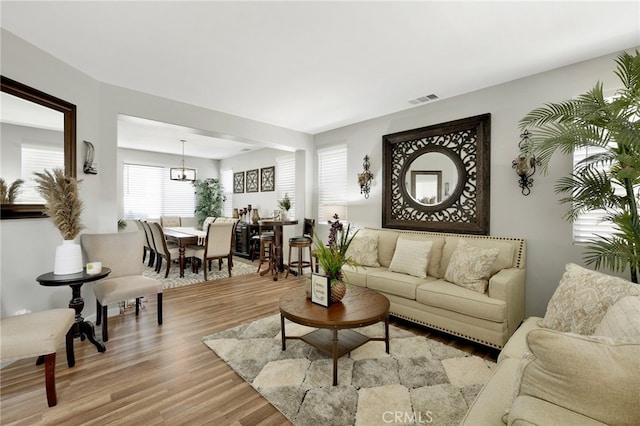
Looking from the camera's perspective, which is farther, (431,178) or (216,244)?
(216,244)

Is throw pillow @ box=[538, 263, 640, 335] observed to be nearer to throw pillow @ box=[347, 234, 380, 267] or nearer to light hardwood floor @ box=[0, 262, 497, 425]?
light hardwood floor @ box=[0, 262, 497, 425]

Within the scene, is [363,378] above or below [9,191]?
below

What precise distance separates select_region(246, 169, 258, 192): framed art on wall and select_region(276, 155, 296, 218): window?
93 cm

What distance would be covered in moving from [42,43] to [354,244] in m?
3.89

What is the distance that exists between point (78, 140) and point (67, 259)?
54.0 inches

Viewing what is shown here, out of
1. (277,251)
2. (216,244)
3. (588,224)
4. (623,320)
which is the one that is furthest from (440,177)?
(216,244)

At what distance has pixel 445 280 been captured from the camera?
128 inches

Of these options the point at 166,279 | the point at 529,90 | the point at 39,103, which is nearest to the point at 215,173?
the point at 166,279

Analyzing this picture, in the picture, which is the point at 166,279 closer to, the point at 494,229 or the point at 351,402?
the point at 351,402

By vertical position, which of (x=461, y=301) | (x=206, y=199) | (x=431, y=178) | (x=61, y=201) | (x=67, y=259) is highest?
(x=431, y=178)

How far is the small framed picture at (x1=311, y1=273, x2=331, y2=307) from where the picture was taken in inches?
95.2

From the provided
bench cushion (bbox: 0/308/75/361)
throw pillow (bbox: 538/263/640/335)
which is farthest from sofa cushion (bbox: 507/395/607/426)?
bench cushion (bbox: 0/308/75/361)

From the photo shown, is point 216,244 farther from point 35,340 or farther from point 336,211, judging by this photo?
point 35,340

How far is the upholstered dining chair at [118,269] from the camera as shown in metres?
2.86
